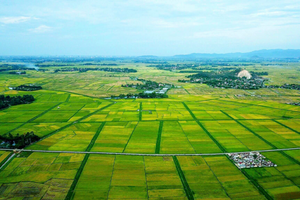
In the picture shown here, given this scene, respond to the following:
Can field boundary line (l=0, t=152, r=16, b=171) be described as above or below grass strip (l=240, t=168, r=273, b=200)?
above

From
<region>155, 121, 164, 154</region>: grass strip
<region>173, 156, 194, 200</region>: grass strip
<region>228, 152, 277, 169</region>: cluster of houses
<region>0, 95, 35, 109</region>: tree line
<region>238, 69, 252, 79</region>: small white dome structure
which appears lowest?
<region>173, 156, 194, 200</region>: grass strip

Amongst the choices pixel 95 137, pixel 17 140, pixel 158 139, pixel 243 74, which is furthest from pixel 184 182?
pixel 243 74

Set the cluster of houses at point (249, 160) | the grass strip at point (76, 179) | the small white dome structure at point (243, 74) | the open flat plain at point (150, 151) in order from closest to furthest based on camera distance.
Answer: the grass strip at point (76, 179), the open flat plain at point (150, 151), the cluster of houses at point (249, 160), the small white dome structure at point (243, 74)

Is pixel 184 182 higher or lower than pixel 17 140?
lower

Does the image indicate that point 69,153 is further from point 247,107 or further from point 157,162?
point 247,107

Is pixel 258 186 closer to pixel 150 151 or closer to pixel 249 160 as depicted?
pixel 249 160

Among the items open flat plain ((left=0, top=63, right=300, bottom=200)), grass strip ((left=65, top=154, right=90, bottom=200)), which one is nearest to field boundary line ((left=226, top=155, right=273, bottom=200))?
open flat plain ((left=0, top=63, right=300, bottom=200))

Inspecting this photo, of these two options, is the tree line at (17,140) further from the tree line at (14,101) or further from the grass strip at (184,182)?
the tree line at (14,101)

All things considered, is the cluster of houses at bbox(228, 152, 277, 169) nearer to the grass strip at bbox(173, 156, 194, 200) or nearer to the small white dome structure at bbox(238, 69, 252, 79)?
the grass strip at bbox(173, 156, 194, 200)

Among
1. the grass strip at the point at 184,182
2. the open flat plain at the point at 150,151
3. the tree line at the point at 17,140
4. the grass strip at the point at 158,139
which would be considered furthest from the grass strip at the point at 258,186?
the tree line at the point at 17,140
